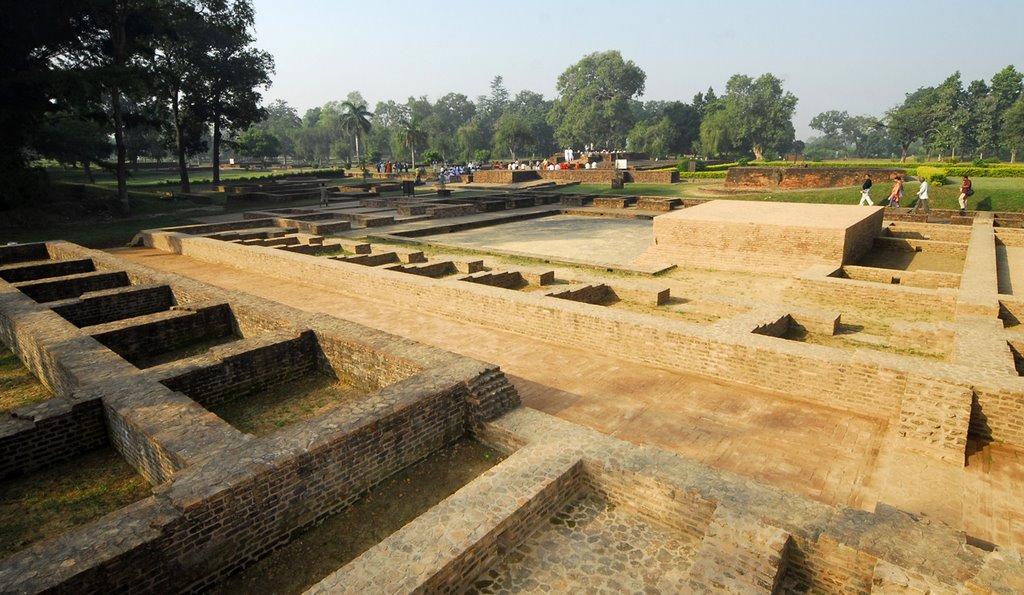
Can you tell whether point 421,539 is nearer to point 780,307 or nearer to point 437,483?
point 437,483

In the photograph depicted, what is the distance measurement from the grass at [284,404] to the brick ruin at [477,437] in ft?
0.58

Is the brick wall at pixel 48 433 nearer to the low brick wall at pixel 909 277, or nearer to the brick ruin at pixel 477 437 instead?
the brick ruin at pixel 477 437

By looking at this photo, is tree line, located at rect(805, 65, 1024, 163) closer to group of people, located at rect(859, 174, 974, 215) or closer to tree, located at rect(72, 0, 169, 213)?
group of people, located at rect(859, 174, 974, 215)

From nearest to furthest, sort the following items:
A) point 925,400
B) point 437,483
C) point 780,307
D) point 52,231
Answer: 1. point 437,483
2. point 925,400
3. point 780,307
4. point 52,231

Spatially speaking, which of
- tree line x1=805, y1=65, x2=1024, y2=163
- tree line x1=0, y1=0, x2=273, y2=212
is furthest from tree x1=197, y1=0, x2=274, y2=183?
tree line x1=805, y1=65, x2=1024, y2=163

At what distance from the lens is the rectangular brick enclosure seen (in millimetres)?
10898

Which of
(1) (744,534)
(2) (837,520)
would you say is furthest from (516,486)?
(2) (837,520)

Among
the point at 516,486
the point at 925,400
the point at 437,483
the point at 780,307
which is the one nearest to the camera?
the point at 516,486

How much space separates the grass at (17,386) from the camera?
19.2 ft

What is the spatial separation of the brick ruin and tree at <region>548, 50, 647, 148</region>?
62.6 meters

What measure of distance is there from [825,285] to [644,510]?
7178 mm

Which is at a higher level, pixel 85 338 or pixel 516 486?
pixel 85 338

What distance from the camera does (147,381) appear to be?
16.2 ft

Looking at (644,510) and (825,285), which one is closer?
(644,510)
